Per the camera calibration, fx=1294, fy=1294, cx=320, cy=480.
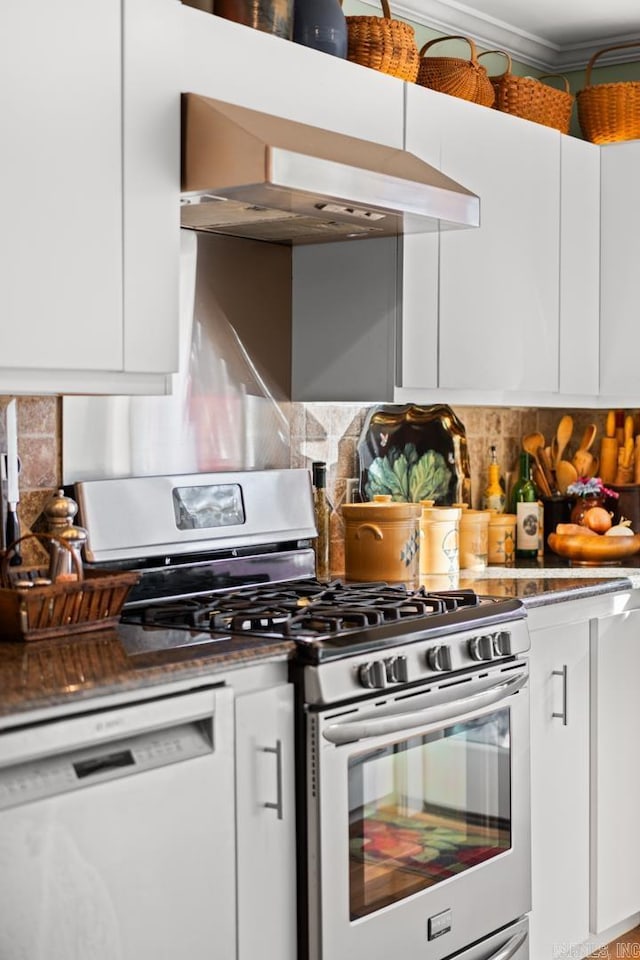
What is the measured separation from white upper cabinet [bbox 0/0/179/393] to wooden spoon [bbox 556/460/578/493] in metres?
2.02

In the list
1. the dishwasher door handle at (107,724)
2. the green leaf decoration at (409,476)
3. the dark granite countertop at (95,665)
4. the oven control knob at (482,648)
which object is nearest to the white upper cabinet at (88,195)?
the dark granite countertop at (95,665)

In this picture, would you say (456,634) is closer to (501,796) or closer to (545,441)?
(501,796)

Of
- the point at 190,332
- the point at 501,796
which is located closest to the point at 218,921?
the point at 501,796

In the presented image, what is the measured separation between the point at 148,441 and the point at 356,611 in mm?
652

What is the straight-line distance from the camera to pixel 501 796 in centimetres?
294

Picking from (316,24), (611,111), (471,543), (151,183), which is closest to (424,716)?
(471,543)

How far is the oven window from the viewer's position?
2.55m

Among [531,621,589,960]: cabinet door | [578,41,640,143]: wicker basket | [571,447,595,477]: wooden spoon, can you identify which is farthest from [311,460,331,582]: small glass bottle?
[578,41,640,143]: wicker basket

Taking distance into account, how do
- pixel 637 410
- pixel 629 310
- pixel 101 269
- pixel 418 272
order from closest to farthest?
pixel 101 269 → pixel 418 272 → pixel 629 310 → pixel 637 410

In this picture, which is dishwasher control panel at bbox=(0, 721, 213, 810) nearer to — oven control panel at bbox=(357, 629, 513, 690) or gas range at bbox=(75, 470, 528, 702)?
gas range at bbox=(75, 470, 528, 702)

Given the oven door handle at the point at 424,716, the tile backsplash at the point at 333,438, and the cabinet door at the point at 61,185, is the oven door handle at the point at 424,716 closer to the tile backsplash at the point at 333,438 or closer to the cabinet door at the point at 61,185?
the tile backsplash at the point at 333,438

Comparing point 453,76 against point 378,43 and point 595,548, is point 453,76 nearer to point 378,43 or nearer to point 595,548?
point 378,43

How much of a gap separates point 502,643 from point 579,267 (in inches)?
56.8

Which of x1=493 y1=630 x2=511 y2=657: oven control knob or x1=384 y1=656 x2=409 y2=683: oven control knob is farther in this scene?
x1=493 y1=630 x2=511 y2=657: oven control knob
